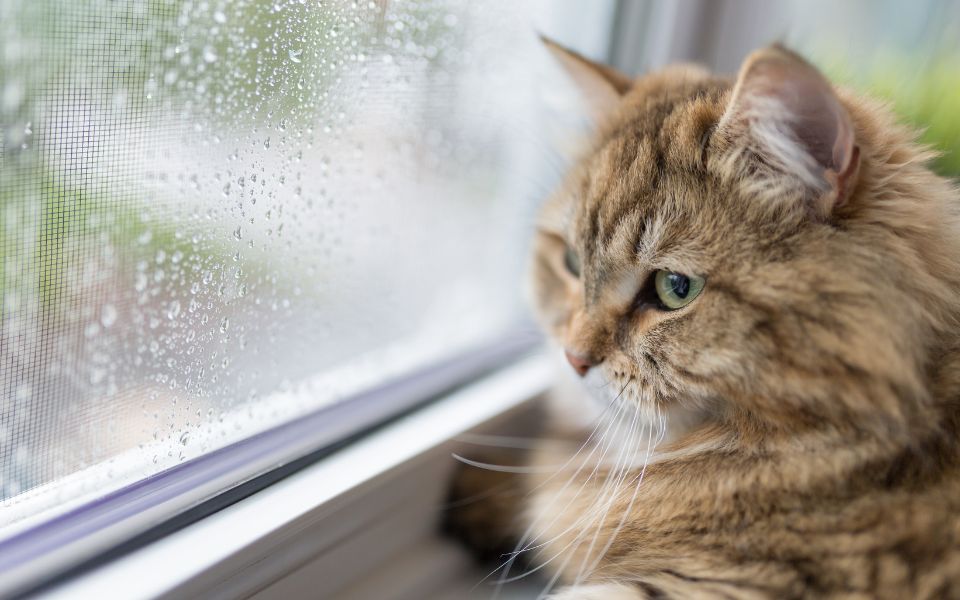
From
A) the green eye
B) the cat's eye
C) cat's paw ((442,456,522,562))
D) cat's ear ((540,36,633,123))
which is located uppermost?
cat's ear ((540,36,633,123))

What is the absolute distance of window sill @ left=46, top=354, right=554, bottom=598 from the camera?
74 centimetres

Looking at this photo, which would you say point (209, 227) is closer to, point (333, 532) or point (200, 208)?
point (200, 208)

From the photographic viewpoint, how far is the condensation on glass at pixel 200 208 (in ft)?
2.18

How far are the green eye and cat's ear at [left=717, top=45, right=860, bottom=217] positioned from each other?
0.14 metres

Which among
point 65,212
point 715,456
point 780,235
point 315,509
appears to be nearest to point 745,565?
point 715,456

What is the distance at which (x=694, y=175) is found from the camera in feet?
2.78

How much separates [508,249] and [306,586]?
791 mm

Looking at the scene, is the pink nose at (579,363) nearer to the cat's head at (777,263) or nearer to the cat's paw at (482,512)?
the cat's head at (777,263)

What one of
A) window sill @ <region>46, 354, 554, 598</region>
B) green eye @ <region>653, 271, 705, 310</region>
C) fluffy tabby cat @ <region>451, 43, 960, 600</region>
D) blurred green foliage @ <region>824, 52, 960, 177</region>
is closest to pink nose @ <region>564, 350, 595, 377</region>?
fluffy tabby cat @ <region>451, 43, 960, 600</region>

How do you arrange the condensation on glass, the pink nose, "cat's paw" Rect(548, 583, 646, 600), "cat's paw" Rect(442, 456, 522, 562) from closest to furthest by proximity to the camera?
the condensation on glass < "cat's paw" Rect(548, 583, 646, 600) < the pink nose < "cat's paw" Rect(442, 456, 522, 562)

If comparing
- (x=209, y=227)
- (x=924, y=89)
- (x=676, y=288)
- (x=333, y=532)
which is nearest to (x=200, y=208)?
(x=209, y=227)

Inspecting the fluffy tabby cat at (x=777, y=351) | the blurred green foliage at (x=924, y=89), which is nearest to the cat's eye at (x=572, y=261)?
the fluffy tabby cat at (x=777, y=351)

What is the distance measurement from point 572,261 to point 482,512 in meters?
0.39

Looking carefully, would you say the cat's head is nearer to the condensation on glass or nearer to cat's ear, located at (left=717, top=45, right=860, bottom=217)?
cat's ear, located at (left=717, top=45, right=860, bottom=217)
